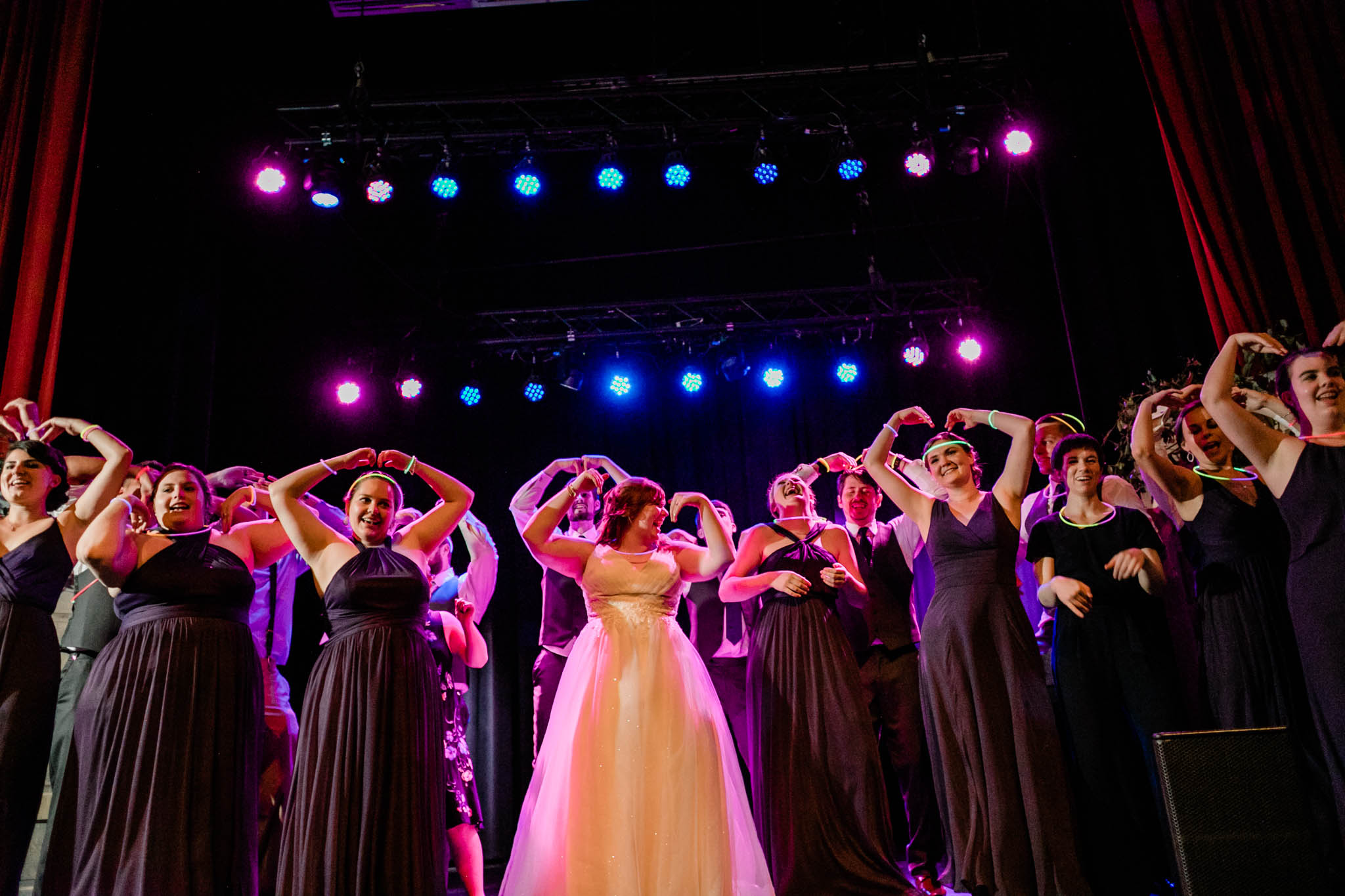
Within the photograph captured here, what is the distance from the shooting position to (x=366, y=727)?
3.25 m

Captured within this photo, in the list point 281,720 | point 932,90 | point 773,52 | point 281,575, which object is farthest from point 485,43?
point 281,720

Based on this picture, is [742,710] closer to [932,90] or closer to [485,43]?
[932,90]

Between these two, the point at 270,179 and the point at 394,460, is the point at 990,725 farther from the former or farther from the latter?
the point at 270,179

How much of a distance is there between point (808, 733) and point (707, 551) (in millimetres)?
858

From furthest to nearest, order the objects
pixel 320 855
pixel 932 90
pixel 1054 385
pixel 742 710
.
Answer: pixel 1054 385
pixel 932 90
pixel 742 710
pixel 320 855

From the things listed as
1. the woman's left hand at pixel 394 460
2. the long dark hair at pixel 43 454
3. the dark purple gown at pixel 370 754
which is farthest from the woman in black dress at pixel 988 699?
the long dark hair at pixel 43 454

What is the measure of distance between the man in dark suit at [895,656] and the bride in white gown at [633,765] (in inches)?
42.0

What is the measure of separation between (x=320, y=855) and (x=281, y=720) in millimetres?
1401

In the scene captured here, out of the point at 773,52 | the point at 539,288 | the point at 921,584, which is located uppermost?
the point at 773,52

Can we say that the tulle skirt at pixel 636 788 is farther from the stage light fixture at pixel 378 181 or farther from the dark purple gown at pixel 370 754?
the stage light fixture at pixel 378 181

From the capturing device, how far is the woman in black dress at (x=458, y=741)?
12.6 feet

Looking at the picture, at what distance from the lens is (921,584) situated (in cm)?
464

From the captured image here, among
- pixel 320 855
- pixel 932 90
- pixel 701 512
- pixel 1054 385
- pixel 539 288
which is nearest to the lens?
pixel 320 855

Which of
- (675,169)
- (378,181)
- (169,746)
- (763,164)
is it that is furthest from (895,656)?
(378,181)
